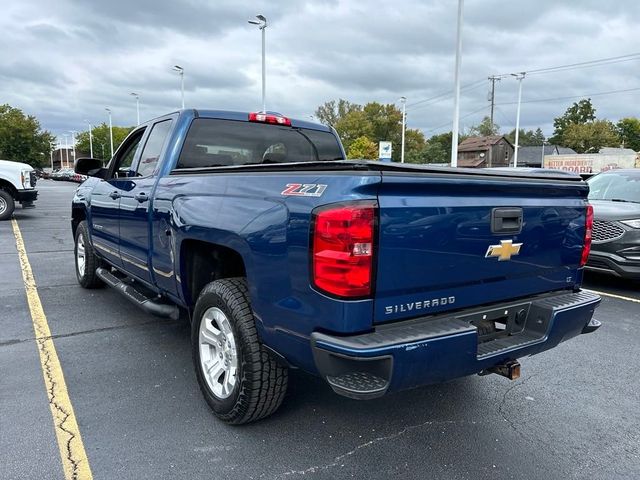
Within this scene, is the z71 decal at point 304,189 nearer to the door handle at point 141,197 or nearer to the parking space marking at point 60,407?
the parking space marking at point 60,407

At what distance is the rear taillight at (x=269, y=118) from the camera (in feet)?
14.4

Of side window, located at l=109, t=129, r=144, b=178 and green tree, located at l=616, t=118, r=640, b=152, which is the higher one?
green tree, located at l=616, t=118, r=640, b=152

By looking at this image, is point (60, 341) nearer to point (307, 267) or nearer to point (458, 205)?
point (307, 267)

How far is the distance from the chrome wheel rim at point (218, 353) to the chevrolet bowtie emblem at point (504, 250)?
1.50 metres

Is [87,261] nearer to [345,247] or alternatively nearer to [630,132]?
[345,247]

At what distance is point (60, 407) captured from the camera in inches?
126

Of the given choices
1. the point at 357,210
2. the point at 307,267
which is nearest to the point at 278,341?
the point at 307,267

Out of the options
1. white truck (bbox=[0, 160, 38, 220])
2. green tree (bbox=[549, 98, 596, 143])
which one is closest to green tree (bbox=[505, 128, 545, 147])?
green tree (bbox=[549, 98, 596, 143])

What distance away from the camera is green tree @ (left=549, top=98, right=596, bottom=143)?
98.4 m

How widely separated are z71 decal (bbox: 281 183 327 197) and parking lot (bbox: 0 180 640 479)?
57.0 inches

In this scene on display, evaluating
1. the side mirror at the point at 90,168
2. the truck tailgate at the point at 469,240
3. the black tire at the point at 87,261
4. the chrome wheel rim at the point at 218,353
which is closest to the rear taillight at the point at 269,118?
the side mirror at the point at 90,168

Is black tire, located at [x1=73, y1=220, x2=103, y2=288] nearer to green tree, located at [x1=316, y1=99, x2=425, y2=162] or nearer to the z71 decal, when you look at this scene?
the z71 decal

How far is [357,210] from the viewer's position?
7.08ft

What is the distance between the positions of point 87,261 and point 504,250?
16.3 feet
